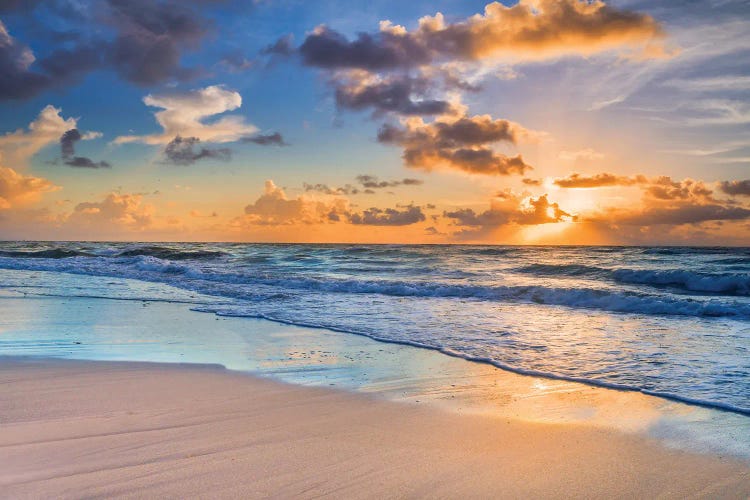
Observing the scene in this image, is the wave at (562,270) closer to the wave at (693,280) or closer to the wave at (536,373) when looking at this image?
the wave at (693,280)

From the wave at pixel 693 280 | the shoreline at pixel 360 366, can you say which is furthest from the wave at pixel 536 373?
the wave at pixel 693 280

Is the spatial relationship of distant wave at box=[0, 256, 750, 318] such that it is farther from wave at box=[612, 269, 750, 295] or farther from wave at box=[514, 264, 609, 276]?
wave at box=[514, 264, 609, 276]

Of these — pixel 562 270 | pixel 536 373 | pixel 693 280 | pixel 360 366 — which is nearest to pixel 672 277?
pixel 693 280

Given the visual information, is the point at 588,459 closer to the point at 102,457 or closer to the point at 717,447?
the point at 717,447

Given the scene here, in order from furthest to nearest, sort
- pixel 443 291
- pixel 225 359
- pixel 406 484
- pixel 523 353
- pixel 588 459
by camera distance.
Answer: pixel 443 291, pixel 523 353, pixel 225 359, pixel 588 459, pixel 406 484

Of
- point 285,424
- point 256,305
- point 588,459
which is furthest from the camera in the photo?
point 256,305

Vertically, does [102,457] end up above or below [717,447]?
above

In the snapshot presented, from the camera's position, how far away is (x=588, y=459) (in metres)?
3.58

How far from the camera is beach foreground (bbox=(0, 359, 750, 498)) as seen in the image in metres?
3.05

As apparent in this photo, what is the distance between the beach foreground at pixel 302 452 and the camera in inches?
120

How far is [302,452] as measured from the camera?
11.7ft

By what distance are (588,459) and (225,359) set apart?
471cm

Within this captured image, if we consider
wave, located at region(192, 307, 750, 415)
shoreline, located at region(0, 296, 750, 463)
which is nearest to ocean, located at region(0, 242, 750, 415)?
wave, located at region(192, 307, 750, 415)

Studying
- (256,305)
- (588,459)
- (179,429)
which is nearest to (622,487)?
(588,459)
